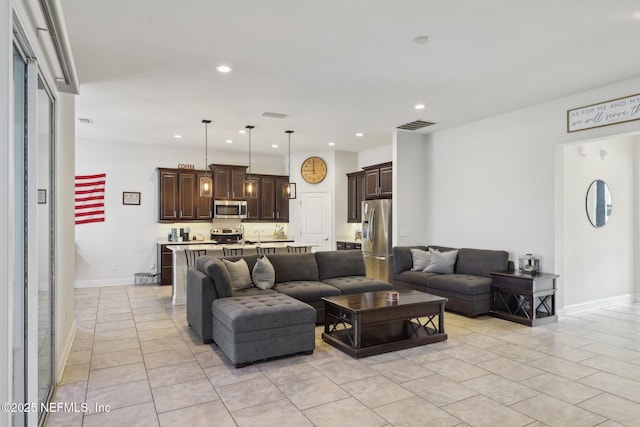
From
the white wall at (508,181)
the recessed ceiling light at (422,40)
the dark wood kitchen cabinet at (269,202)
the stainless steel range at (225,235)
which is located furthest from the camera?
the dark wood kitchen cabinet at (269,202)

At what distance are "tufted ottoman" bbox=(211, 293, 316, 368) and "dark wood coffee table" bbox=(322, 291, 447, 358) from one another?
0.41 meters

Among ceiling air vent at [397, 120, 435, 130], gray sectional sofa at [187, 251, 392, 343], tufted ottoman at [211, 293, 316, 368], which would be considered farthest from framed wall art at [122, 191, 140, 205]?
ceiling air vent at [397, 120, 435, 130]

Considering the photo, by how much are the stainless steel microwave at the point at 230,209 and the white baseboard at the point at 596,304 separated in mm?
6253

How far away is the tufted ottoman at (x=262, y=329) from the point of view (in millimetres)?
3576

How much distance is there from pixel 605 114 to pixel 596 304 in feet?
9.29

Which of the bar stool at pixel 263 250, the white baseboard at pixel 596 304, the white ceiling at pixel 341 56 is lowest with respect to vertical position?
the white baseboard at pixel 596 304

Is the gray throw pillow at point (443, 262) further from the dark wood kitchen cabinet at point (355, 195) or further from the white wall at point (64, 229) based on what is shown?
the white wall at point (64, 229)

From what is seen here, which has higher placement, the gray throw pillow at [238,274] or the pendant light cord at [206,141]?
the pendant light cord at [206,141]

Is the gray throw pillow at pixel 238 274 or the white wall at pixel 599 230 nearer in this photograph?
the gray throw pillow at pixel 238 274

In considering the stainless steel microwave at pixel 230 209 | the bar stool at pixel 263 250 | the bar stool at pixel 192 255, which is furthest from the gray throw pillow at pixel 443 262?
the stainless steel microwave at pixel 230 209

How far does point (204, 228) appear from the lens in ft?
29.2

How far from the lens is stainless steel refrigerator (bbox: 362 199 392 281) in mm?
7309

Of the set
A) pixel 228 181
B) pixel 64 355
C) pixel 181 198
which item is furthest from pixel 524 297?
pixel 181 198

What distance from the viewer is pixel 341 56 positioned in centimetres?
386
